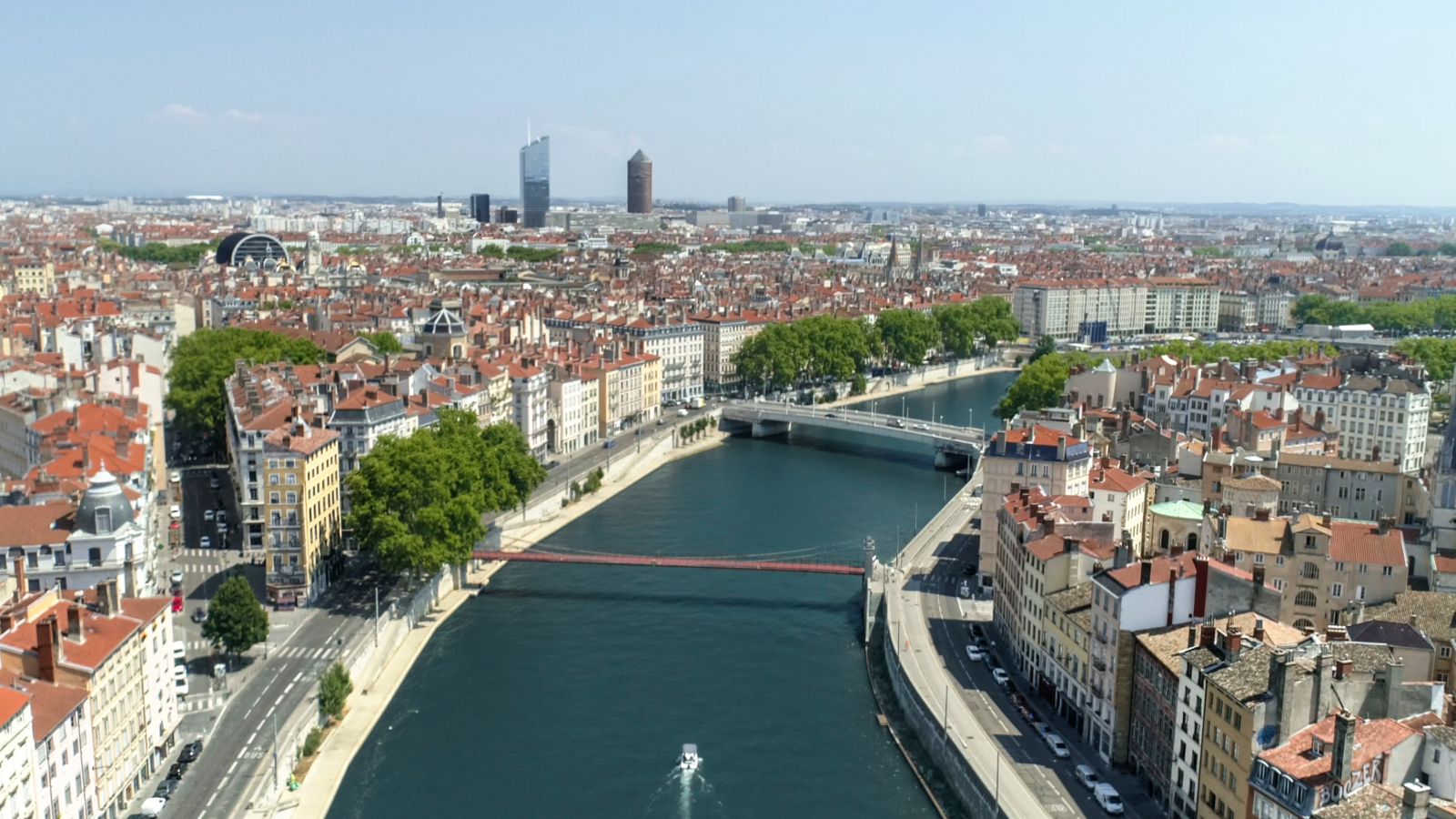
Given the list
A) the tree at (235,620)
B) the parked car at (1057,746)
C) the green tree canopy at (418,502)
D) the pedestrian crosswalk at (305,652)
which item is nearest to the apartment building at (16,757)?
the tree at (235,620)

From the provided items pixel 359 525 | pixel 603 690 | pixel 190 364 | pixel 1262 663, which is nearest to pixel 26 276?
pixel 190 364

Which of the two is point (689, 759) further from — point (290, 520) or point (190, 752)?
point (290, 520)

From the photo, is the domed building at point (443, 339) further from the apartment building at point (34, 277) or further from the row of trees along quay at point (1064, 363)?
the apartment building at point (34, 277)

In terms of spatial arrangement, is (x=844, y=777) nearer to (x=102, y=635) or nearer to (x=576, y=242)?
(x=102, y=635)

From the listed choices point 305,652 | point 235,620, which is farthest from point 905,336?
point 235,620

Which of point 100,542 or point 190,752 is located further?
point 100,542

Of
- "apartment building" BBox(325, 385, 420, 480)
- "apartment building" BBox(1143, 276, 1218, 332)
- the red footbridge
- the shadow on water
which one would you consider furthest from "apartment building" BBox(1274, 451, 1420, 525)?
"apartment building" BBox(1143, 276, 1218, 332)
